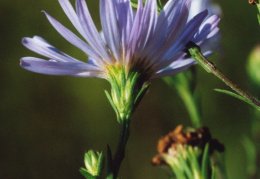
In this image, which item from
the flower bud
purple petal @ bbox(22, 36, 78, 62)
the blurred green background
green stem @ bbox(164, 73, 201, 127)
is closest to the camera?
purple petal @ bbox(22, 36, 78, 62)

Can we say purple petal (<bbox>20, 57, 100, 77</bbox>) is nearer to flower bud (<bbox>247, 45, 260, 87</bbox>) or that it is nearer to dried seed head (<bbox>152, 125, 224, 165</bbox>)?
dried seed head (<bbox>152, 125, 224, 165</bbox>)

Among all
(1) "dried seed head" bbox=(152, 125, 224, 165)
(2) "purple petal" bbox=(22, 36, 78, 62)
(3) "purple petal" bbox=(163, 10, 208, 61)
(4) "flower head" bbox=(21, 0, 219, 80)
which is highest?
(2) "purple petal" bbox=(22, 36, 78, 62)

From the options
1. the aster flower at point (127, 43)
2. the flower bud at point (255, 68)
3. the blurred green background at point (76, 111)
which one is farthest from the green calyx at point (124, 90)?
the blurred green background at point (76, 111)

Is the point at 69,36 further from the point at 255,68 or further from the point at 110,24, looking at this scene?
the point at 255,68

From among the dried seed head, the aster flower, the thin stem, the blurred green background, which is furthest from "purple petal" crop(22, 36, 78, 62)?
the blurred green background

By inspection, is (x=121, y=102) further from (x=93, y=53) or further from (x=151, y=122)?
(x=151, y=122)

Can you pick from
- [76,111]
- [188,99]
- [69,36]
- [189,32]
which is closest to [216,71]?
[189,32]

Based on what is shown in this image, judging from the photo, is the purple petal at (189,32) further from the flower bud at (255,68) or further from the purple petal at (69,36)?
the flower bud at (255,68)
